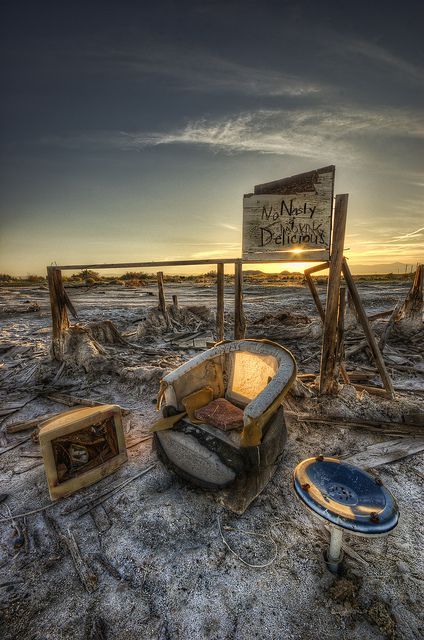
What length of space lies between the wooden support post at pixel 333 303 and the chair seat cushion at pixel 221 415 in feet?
7.68

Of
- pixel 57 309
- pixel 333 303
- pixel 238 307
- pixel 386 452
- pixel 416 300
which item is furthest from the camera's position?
pixel 416 300

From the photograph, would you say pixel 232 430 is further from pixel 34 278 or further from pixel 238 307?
pixel 34 278

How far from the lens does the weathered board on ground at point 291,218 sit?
4.89 m

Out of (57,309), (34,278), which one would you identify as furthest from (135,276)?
(57,309)

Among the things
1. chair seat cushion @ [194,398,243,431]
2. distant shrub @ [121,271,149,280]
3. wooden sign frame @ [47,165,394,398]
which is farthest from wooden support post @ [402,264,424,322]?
distant shrub @ [121,271,149,280]

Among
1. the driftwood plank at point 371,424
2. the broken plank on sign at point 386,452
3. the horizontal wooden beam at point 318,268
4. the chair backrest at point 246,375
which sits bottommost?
the broken plank on sign at point 386,452

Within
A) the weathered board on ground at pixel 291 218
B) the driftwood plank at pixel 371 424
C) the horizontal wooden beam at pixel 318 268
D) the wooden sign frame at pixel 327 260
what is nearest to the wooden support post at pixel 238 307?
the wooden sign frame at pixel 327 260

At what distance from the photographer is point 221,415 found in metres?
4.11

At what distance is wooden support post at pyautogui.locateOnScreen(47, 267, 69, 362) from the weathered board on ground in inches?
226

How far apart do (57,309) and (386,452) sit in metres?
8.64

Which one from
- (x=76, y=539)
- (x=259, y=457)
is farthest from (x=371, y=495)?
(x=76, y=539)

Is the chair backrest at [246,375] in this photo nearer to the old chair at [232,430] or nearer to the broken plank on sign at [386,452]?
the old chair at [232,430]

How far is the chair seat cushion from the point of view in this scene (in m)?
3.87

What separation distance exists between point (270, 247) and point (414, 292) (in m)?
7.62
